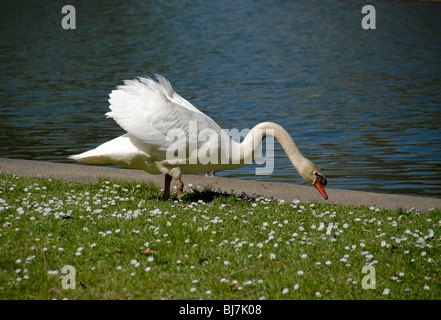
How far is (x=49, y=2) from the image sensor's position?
59.9 m

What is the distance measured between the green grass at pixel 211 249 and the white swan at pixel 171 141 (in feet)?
1.81

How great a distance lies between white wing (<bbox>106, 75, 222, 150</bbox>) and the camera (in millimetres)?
7594

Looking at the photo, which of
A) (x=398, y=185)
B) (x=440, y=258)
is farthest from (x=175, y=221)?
(x=398, y=185)

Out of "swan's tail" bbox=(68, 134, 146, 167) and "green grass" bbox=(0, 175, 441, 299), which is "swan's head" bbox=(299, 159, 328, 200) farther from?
"swan's tail" bbox=(68, 134, 146, 167)

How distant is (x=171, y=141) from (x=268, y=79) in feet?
52.7

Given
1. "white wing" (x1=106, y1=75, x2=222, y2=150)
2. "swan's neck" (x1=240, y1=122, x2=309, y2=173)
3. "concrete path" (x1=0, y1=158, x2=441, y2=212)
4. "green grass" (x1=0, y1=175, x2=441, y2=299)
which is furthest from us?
"concrete path" (x1=0, y1=158, x2=441, y2=212)

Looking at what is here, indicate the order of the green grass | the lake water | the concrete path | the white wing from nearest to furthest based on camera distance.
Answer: the green grass
the white wing
the concrete path
the lake water

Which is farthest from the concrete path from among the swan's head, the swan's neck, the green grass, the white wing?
the white wing

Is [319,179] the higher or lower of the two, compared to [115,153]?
lower

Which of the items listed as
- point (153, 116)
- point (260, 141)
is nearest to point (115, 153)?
point (153, 116)

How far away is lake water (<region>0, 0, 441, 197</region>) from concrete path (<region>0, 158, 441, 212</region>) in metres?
1.79

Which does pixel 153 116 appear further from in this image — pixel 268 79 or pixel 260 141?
pixel 268 79

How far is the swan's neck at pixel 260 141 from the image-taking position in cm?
777

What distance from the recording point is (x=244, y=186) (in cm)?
951
